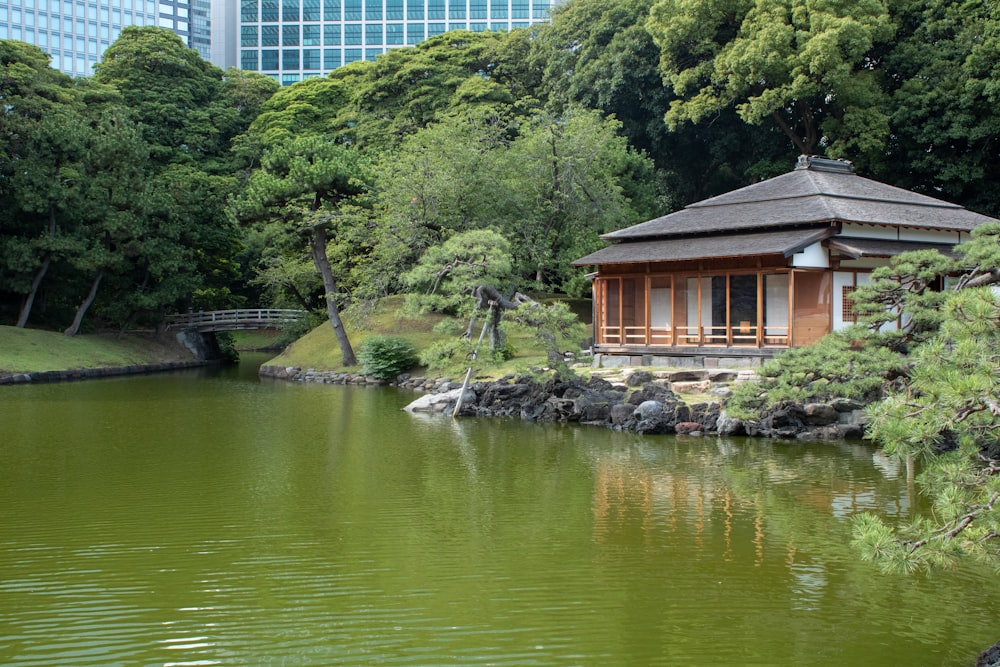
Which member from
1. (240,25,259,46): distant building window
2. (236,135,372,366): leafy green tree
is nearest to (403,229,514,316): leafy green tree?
(236,135,372,366): leafy green tree

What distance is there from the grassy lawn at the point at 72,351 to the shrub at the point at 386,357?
34.1 ft

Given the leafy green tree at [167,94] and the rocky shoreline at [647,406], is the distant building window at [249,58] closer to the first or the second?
the leafy green tree at [167,94]

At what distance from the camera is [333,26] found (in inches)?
3467

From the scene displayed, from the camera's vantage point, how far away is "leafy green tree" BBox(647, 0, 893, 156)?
28141mm

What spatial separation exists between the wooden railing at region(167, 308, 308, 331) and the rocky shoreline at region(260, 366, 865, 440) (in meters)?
18.3

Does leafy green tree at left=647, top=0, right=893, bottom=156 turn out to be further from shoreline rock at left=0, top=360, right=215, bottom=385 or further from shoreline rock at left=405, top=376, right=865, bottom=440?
shoreline rock at left=0, top=360, right=215, bottom=385

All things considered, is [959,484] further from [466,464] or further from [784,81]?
[784,81]

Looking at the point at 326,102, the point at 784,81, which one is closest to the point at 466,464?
the point at 784,81

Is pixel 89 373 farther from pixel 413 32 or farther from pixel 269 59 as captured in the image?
pixel 413 32

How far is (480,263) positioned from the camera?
20609 mm

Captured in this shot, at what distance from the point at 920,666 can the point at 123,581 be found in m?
6.42

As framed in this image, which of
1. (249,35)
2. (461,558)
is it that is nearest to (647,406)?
(461,558)

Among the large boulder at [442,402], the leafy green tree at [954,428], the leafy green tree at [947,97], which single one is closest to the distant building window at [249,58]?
the leafy green tree at [947,97]

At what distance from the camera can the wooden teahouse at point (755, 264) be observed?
68.0ft
